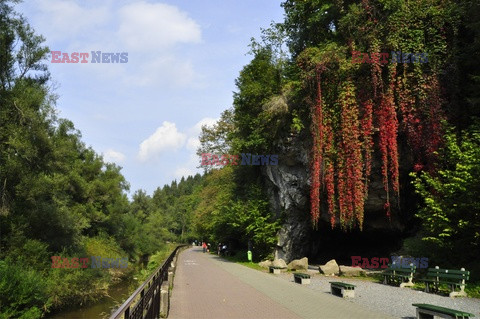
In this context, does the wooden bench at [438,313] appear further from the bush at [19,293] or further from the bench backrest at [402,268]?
the bush at [19,293]

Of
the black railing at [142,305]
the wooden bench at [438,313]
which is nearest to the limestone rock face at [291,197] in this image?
the wooden bench at [438,313]

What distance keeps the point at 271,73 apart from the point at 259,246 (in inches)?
492

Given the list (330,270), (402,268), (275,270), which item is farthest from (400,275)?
(275,270)

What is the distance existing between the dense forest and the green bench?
4.64 ft

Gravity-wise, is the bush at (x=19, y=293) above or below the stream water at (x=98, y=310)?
above

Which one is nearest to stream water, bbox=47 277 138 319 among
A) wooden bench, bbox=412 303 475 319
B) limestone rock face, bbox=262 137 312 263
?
limestone rock face, bbox=262 137 312 263

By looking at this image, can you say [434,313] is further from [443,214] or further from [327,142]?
[327,142]

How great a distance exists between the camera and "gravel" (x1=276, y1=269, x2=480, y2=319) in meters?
9.02

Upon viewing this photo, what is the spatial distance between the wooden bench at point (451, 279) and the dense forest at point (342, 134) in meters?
1.41

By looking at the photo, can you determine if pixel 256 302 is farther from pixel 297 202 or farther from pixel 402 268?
pixel 297 202

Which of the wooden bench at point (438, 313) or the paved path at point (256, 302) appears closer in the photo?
the wooden bench at point (438, 313)

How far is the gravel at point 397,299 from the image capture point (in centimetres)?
902

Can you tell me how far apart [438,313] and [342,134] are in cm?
1224

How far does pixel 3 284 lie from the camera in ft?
44.2
